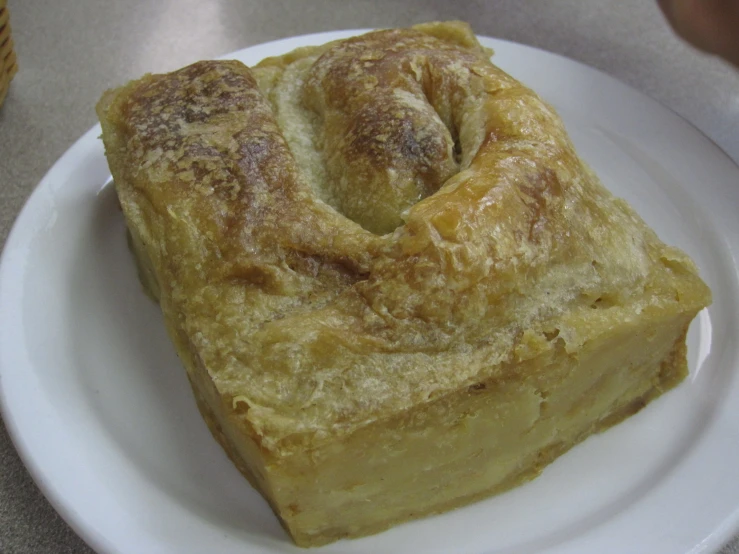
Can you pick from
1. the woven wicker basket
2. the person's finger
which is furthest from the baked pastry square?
the woven wicker basket

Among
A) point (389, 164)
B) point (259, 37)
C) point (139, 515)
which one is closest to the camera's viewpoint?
point (139, 515)

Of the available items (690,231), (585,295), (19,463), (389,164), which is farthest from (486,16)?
(19,463)

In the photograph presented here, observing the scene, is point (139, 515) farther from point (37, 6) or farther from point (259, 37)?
point (37, 6)

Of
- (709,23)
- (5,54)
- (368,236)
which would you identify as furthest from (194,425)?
(5,54)

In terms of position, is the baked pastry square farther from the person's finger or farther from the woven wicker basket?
the woven wicker basket

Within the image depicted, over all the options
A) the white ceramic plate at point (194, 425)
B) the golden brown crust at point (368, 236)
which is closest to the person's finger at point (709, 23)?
the golden brown crust at point (368, 236)

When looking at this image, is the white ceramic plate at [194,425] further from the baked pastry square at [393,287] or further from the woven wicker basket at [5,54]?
the woven wicker basket at [5,54]
